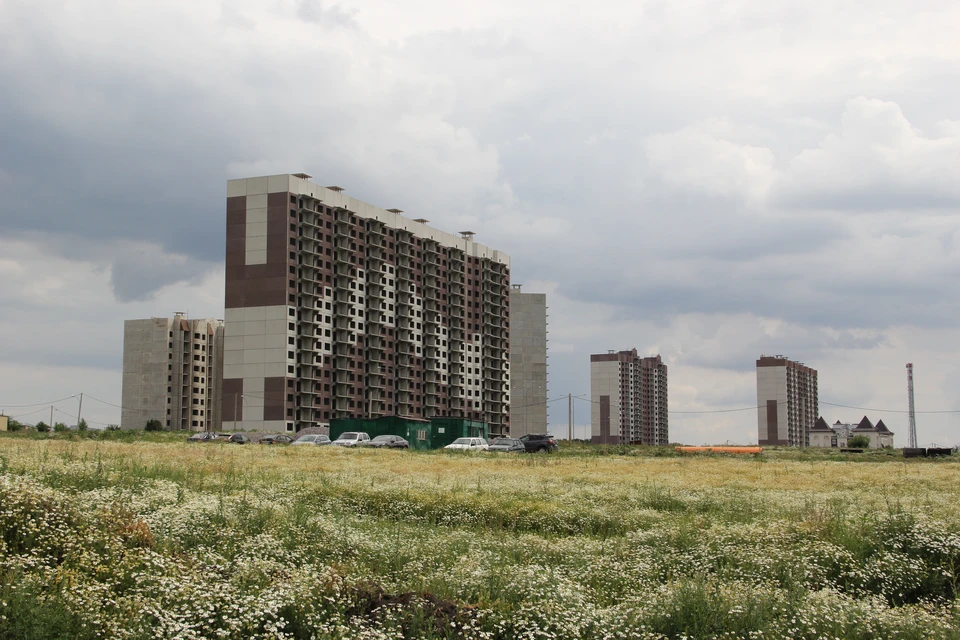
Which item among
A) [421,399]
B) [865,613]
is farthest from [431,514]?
[421,399]

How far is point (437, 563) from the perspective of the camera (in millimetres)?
15320

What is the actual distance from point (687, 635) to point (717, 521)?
10.1 metres

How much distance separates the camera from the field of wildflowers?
11.5 m

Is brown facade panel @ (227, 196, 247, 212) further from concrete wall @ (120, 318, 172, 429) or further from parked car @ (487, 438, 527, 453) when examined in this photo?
parked car @ (487, 438, 527, 453)

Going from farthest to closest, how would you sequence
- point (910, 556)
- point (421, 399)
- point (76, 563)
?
point (421, 399)
point (910, 556)
point (76, 563)

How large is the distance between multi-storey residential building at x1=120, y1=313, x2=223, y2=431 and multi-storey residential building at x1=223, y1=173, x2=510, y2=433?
1753 inches

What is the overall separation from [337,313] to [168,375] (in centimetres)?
5245

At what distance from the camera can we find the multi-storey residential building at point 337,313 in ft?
407

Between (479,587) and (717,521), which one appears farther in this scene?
(717,521)

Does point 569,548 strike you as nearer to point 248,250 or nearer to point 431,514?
point 431,514

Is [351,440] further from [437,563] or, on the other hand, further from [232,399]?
[232,399]

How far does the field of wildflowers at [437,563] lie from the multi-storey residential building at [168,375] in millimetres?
150990

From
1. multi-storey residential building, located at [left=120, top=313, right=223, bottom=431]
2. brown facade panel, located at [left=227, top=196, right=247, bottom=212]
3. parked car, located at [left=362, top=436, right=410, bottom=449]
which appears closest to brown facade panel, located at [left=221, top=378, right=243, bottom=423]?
brown facade panel, located at [left=227, top=196, right=247, bottom=212]

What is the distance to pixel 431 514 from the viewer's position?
2259cm
